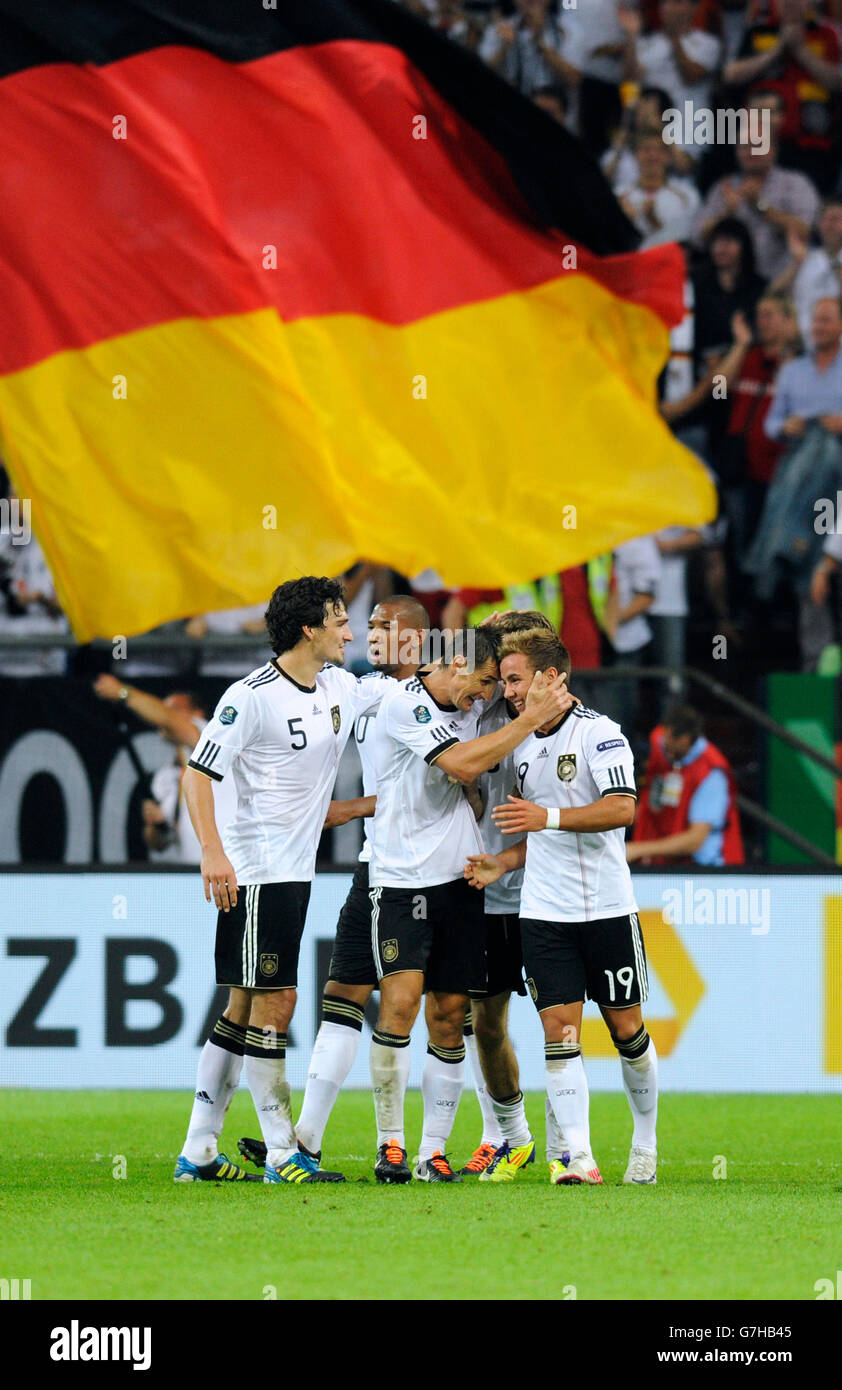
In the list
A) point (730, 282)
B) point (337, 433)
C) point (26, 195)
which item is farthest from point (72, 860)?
point (730, 282)

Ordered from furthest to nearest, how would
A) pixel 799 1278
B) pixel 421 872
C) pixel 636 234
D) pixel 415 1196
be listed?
1. pixel 636 234
2. pixel 421 872
3. pixel 415 1196
4. pixel 799 1278

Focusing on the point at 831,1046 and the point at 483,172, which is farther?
the point at 483,172

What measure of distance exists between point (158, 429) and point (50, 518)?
0.76 metres

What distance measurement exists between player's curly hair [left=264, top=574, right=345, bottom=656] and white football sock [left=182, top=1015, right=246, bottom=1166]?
1407 mm

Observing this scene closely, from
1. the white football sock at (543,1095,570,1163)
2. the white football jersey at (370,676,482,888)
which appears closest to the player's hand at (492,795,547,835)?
the white football jersey at (370,676,482,888)

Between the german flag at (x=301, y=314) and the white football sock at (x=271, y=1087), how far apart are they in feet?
12.9

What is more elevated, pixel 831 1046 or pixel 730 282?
pixel 730 282

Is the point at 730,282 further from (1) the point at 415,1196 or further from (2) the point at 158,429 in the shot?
(1) the point at 415,1196

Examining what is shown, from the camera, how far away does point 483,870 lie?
7.12 m

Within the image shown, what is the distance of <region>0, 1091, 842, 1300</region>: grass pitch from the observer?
4.97 meters

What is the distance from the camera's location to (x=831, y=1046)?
10586mm

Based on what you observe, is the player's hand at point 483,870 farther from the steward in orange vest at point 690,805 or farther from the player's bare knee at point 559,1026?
the steward in orange vest at point 690,805

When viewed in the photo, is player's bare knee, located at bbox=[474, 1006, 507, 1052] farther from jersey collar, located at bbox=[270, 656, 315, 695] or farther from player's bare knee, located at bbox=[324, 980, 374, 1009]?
jersey collar, located at bbox=[270, 656, 315, 695]

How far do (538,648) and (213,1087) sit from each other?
1.98m
